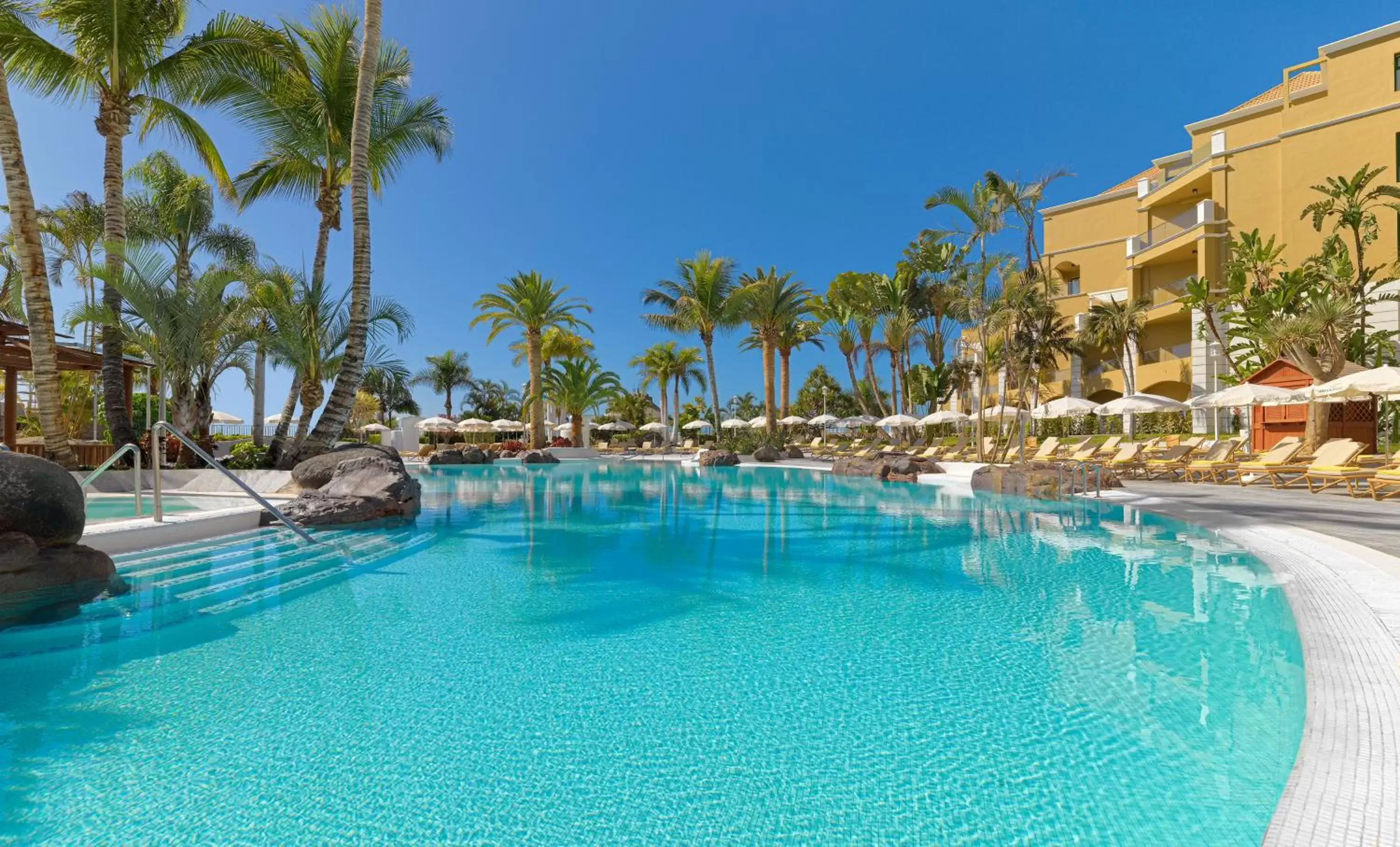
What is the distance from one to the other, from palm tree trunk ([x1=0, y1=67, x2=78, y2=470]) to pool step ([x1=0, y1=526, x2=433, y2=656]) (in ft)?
16.8

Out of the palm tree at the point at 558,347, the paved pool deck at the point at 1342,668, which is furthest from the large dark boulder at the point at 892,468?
the palm tree at the point at 558,347

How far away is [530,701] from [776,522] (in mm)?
7337

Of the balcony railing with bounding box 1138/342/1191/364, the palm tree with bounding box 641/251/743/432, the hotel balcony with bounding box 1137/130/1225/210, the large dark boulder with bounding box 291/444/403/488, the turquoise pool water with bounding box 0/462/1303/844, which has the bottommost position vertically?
the turquoise pool water with bounding box 0/462/1303/844

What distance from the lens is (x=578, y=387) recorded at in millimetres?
35500

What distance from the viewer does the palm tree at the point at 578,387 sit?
35531 millimetres

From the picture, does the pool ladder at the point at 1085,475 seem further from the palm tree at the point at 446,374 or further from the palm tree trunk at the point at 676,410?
the palm tree at the point at 446,374

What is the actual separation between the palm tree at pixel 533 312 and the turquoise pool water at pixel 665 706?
2382 cm

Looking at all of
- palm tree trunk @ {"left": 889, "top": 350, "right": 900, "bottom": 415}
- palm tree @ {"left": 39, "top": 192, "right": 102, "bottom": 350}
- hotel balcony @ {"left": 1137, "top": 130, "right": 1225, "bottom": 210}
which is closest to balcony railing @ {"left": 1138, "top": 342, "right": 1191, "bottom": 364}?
hotel balcony @ {"left": 1137, "top": 130, "right": 1225, "bottom": 210}

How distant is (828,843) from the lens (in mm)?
2305

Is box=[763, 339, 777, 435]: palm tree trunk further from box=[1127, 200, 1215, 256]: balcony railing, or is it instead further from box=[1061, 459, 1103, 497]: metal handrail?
box=[1127, 200, 1215, 256]: balcony railing

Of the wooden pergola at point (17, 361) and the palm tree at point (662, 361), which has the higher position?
the palm tree at point (662, 361)

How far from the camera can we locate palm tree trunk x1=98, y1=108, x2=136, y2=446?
38.1 ft

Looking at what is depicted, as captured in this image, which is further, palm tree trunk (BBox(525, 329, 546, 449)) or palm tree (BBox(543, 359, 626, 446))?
palm tree (BBox(543, 359, 626, 446))

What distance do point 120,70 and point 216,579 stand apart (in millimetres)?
10849
